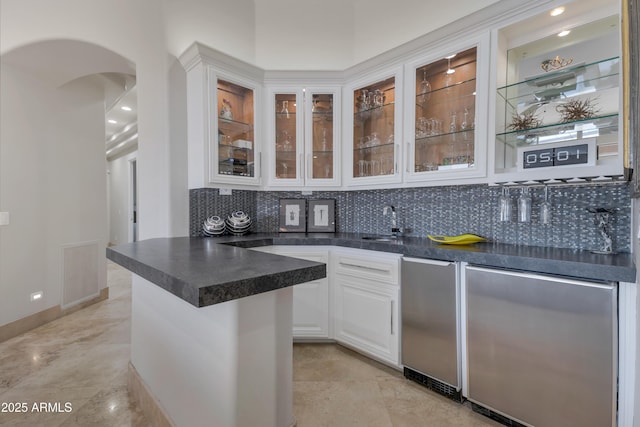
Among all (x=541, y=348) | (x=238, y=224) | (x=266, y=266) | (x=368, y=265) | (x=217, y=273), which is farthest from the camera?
(x=238, y=224)

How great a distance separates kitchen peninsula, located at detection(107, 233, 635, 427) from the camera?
1.00m

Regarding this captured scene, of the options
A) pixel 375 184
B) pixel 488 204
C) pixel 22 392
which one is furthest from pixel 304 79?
pixel 22 392

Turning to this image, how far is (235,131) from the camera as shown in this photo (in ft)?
8.86

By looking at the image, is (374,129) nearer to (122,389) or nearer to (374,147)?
(374,147)

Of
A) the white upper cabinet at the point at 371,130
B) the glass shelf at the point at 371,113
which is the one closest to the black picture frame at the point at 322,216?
the white upper cabinet at the point at 371,130

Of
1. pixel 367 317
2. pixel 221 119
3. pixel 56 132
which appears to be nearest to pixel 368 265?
pixel 367 317

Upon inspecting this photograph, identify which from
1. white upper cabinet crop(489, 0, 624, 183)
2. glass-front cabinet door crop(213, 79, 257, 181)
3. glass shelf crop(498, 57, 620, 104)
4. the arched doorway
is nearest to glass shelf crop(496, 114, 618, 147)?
white upper cabinet crop(489, 0, 624, 183)

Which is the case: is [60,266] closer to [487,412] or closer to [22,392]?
[22,392]

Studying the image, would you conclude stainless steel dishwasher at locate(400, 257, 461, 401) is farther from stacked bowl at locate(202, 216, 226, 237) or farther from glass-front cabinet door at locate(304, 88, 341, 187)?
stacked bowl at locate(202, 216, 226, 237)

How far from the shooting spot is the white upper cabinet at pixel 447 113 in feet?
6.54

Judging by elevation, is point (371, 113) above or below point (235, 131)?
above

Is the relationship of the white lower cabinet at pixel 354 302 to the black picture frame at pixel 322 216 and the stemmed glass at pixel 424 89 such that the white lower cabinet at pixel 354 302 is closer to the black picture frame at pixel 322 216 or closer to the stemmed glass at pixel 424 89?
the black picture frame at pixel 322 216

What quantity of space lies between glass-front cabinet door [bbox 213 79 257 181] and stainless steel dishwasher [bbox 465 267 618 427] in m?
1.98

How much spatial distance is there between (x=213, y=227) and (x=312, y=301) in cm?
106
